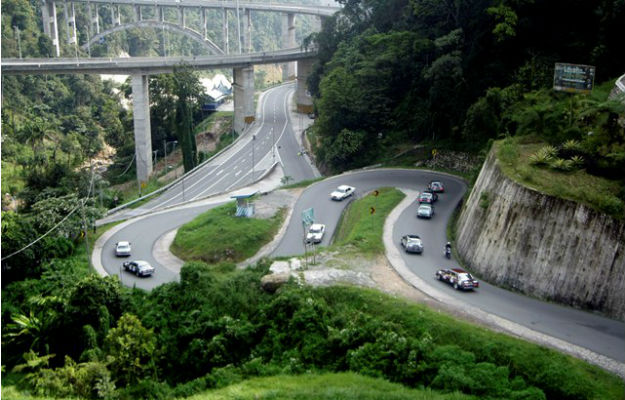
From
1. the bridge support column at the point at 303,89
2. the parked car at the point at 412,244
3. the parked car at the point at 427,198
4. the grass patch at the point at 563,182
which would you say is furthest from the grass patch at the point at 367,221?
the bridge support column at the point at 303,89

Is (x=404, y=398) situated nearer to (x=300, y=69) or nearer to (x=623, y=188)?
(x=623, y=188)

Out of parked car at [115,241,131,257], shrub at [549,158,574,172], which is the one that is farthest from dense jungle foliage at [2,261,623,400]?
shrub at [549,158,574,172]

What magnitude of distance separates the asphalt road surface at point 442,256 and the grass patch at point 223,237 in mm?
1757

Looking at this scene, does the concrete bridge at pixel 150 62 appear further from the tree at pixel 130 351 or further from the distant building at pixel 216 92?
the tree at pixel 130 351

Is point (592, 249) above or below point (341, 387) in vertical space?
above

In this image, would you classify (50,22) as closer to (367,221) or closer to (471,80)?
(471,80)

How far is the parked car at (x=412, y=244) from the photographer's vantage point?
4138cm

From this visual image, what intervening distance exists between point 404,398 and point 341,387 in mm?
2584

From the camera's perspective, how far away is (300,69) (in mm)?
120500

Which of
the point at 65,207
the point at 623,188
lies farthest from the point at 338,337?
the point at 65,207

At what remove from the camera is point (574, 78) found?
46.1m

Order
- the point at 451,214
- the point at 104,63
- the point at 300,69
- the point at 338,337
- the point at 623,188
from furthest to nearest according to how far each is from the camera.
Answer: the point at 300,69 → the point at 104,63 → the point at 451,214 → the point at 623,188 → the point at 338,337

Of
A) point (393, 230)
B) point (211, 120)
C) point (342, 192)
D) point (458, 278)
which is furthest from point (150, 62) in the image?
point (458, 278)

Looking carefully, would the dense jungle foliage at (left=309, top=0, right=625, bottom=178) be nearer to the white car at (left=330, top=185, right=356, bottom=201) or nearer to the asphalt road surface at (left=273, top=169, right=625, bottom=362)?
the asphalt road surface at (left=273, top=169, right=625, bottom=362)
